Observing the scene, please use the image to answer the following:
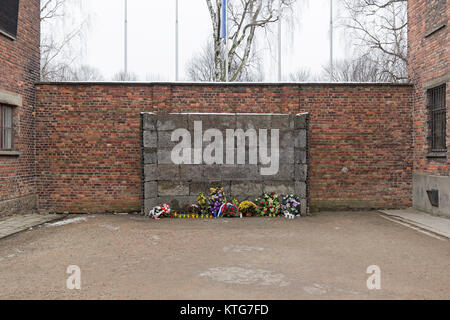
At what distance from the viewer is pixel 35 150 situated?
1012cm

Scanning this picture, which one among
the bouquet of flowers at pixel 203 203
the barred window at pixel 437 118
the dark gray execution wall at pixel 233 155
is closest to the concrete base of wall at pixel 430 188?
the barred window at pixel 437 118

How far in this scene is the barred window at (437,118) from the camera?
30.7ft

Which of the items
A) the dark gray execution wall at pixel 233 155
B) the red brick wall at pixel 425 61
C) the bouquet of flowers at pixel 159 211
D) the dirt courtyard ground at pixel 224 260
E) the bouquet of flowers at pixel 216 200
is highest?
the red brick wall at pixel 425 61

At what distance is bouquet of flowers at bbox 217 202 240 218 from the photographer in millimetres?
9297

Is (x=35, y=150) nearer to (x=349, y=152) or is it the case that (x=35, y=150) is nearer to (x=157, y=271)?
(x=157, y=271)

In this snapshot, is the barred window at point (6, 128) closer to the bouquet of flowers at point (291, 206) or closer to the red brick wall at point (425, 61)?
the bouquet of flowers at point (291, 206)

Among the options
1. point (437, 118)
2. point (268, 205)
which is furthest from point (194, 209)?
point (437, 118)

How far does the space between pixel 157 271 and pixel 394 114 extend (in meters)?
8.79

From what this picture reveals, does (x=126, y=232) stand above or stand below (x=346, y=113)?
below

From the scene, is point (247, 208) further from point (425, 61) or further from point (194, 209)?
point (425, 61)

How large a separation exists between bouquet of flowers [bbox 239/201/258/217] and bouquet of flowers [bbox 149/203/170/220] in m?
2.01

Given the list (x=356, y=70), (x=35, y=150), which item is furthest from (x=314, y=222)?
(x=356, y=70)

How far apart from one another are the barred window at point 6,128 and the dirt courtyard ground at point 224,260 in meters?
2.78

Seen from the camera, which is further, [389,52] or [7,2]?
[389,52]
